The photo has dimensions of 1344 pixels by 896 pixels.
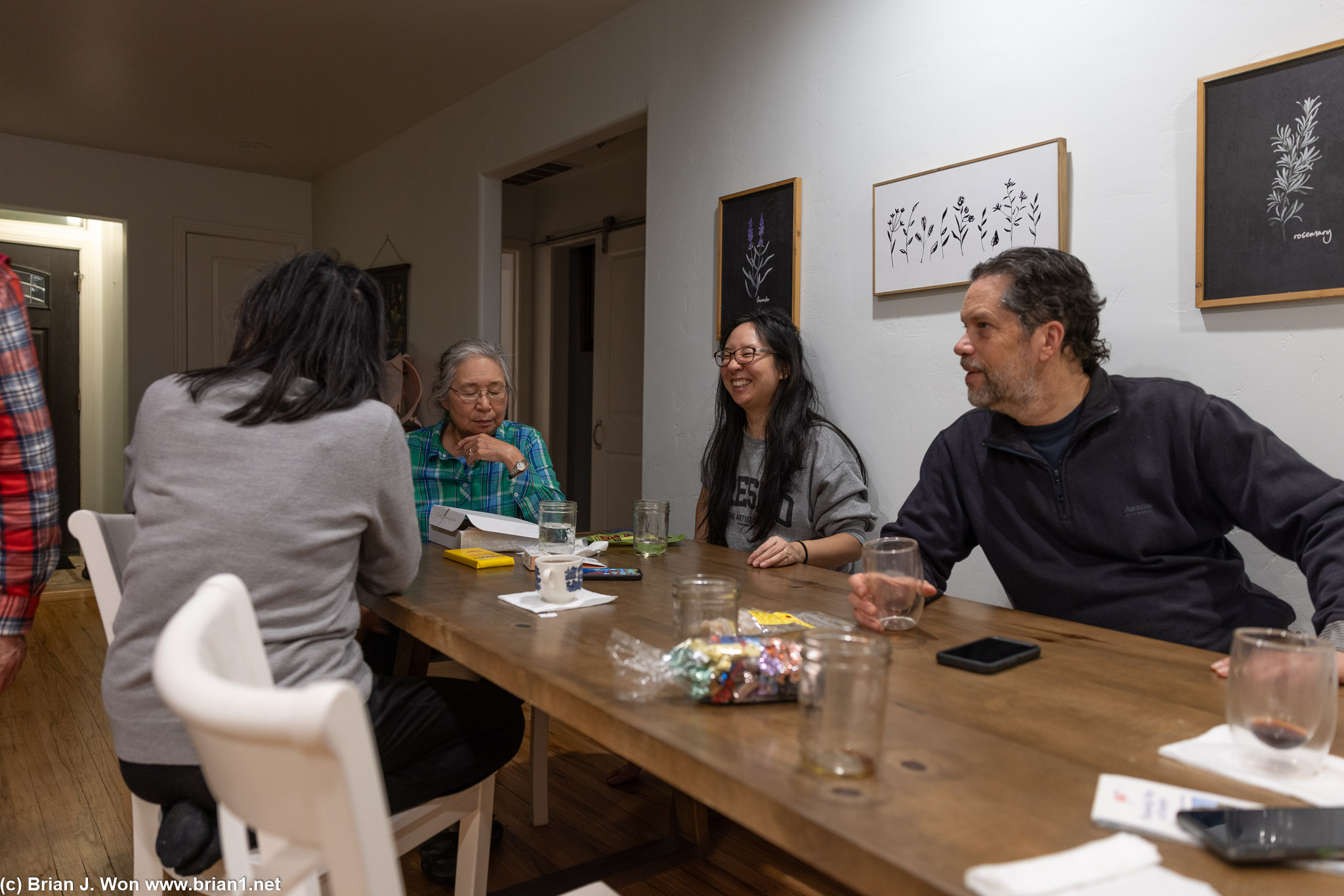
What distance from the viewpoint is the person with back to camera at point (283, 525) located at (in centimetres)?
127

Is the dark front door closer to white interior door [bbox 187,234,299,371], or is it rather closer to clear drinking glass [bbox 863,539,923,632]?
white interior door [bbox 187,234,299,371]

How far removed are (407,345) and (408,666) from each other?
11.2 ft

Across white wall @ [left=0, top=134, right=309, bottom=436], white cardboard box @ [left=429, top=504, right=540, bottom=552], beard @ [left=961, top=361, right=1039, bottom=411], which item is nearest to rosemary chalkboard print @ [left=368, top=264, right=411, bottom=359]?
white wall @ [left=0, top=134, right=309, bottom=436]

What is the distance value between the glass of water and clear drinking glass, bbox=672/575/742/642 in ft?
2.66

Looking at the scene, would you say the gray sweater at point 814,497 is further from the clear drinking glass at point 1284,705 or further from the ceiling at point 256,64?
the ceiling at point 256,64

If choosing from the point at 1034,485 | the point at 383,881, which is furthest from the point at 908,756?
the point at 1034,485

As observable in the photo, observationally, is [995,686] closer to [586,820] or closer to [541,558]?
[541,558]

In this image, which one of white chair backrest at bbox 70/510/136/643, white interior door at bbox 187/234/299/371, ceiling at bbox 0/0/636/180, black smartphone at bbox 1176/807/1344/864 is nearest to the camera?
black smartphone at bbox 1176/807/1344/864

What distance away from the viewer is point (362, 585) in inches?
64.4

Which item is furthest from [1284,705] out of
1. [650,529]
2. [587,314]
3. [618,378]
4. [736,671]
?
[587,314]

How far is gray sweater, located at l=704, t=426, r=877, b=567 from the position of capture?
8.18 feet

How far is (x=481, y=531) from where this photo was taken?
210 centimetres

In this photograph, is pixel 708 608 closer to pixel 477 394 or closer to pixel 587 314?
pixel 477 394

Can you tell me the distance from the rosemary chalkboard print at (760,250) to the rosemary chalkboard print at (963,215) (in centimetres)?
32
